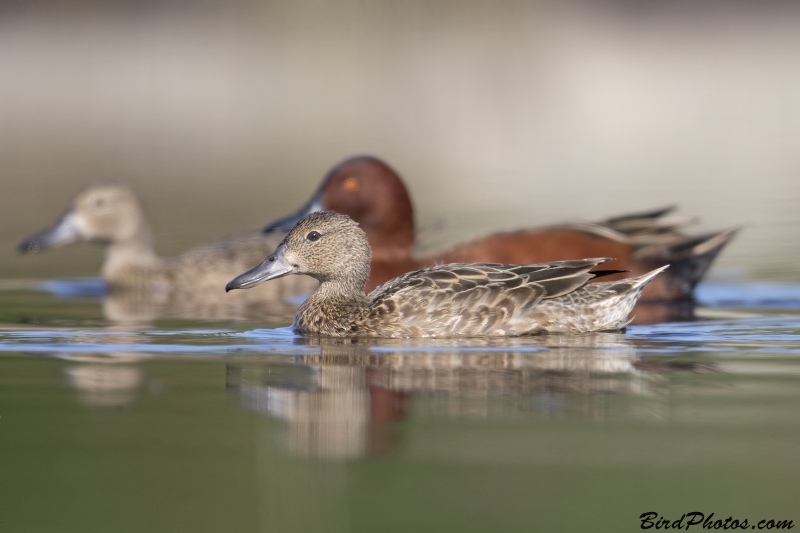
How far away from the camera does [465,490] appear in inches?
203

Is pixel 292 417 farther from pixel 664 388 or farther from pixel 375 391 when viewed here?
pixel 664 388

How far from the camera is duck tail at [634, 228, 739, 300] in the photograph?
10.4m

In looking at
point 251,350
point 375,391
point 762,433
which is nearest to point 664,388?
point 762,433

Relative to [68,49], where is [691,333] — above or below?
below

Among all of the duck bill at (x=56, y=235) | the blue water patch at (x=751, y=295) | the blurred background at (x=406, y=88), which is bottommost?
the blue water patch at (x=751, y=295)

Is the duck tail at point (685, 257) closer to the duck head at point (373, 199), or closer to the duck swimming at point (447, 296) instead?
the duck head at point (373, 199)

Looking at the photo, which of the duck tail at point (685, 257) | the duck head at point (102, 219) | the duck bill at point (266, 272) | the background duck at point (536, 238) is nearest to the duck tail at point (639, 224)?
the background duck at point (536, 238)

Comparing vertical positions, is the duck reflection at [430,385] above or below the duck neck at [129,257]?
below

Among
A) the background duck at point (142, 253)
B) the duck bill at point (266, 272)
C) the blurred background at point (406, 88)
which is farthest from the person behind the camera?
the blurred background at point (406, 88)

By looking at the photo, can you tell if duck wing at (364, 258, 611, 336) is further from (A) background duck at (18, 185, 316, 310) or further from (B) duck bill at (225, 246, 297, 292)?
(A) background duck at (18, 185, 316, 310)

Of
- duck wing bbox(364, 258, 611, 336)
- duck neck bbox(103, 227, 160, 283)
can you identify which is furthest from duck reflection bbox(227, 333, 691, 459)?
duck neck bbox(103, 227, 160, 283)

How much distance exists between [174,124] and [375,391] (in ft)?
94.5

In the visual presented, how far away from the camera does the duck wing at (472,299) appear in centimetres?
788

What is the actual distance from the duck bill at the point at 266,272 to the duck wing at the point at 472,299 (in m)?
0.63
